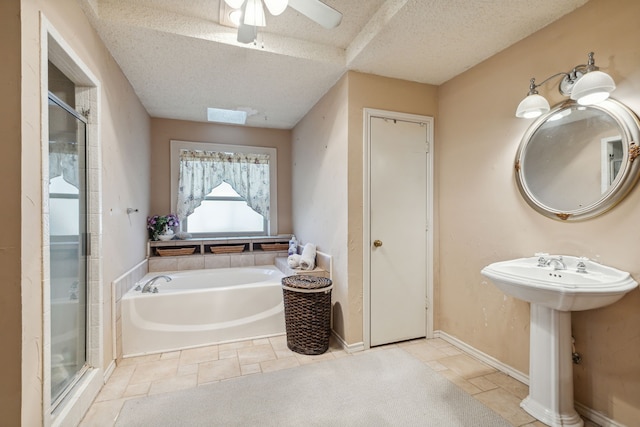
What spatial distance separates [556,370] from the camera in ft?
5.29

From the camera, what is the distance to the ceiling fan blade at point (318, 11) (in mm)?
1511

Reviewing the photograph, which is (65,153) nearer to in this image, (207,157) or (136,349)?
(136,349)

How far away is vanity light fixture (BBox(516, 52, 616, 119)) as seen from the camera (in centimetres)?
146

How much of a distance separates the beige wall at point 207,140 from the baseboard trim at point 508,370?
2.45 meters

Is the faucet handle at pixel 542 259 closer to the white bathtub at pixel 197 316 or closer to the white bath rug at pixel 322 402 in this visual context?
the white bath rug at pixel 322 402

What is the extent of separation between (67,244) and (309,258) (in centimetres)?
188

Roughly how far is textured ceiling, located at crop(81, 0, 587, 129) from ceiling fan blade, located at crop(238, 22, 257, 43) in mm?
435

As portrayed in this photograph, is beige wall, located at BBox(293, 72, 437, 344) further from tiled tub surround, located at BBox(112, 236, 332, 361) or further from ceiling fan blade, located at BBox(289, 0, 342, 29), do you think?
ceiling fan blade, located at BBox(289, 0, 342, 29)

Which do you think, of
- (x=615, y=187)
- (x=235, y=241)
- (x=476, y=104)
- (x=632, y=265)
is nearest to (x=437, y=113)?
(x=476, y=104)

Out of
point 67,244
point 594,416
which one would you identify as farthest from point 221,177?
point 594,416

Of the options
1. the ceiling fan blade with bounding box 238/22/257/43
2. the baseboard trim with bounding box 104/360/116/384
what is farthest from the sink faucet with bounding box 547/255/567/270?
the baseboard trim with bounding box 104/360/116/384
